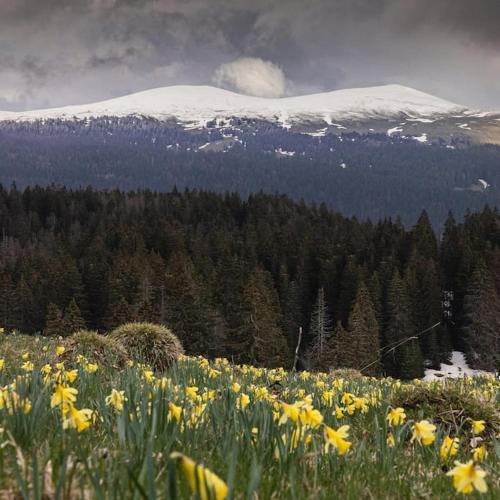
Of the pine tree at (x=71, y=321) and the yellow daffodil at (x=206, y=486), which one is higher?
the yellow daffodil at (x=206, y=486)

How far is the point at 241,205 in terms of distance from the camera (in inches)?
6811

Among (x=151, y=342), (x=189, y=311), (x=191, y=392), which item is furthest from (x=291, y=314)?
(x=191, y=392)

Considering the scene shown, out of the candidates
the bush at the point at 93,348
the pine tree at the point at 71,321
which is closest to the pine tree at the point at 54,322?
the pine tree at the point at 71,321

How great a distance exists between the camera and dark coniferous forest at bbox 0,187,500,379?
67125 mm

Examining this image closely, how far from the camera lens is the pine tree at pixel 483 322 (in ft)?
240

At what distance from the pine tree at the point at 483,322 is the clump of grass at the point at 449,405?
7039 cm

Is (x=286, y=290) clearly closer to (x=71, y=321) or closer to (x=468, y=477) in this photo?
(x=71, y=321)

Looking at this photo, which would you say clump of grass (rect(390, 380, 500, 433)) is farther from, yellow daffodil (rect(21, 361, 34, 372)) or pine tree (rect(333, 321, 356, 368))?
pine tree (rect(333, 321, 356, 368))

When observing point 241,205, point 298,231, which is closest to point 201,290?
point 298,231

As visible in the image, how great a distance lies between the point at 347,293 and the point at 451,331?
1903 centimetres

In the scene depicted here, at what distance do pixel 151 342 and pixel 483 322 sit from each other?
7243 cm

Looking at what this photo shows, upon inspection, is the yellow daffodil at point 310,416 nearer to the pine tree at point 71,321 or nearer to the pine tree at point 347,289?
the pine tree at point 71,321

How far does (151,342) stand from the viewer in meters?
12.0

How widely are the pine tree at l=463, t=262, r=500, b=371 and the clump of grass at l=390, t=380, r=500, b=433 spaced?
70.4 m
